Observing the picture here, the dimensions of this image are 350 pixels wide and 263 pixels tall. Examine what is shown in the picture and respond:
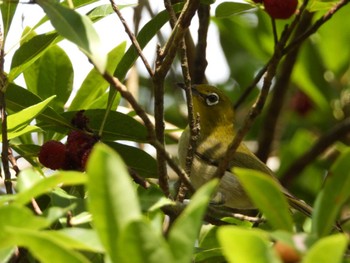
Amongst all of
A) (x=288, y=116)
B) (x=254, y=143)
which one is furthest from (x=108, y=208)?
(x=288, y=116)

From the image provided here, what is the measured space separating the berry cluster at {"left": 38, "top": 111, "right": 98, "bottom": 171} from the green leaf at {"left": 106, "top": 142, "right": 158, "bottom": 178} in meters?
0.44

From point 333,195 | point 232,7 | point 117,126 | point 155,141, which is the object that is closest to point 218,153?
point 232,7

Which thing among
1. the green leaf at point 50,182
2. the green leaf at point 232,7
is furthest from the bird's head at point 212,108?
the green leaf at point 50,182

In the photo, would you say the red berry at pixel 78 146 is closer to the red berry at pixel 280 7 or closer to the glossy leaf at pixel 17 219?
the red berry at pixel 280 7

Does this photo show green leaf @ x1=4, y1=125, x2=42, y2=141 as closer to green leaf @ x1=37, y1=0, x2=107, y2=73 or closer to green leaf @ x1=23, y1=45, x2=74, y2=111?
green leaf @ x1=23, y1=45, x2=74, y2=111

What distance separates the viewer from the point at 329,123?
230 inches

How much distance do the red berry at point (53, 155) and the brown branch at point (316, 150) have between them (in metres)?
2.34

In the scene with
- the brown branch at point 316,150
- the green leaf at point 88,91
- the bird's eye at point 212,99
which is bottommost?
the brown branch at point 316,150

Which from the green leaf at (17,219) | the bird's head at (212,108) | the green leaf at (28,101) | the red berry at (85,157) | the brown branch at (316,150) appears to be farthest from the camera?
the bird's head at (212,108)

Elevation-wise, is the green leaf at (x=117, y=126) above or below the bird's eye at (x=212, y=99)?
above

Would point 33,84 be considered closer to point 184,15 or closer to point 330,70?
point 184,15

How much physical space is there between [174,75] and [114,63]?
210 cm

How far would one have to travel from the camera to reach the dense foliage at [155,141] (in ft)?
5.35

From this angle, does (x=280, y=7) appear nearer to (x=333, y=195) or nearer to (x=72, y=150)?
(x=72, y=150)
